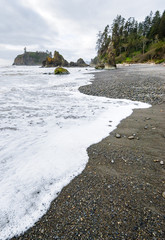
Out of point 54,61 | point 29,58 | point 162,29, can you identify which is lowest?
point 54,61

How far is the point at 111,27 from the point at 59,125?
8672 cm

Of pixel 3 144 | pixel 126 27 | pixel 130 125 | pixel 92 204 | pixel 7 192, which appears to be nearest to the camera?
pixel 92 204

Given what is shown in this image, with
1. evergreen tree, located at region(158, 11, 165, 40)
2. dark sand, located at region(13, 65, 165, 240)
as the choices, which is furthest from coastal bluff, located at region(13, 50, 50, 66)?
dark sand, located at region(13, 65, 165, 240)

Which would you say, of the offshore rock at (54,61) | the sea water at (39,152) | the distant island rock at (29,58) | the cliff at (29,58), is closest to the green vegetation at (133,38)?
the offshore rock at (54,61)

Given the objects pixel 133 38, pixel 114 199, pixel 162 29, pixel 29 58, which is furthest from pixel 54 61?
pixel 29 58

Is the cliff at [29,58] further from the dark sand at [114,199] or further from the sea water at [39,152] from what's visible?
the dark sand at [114,199]

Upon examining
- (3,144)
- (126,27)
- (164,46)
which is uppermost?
(126,27)

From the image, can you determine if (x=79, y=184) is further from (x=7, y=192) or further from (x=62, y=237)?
(x=7, y=192)

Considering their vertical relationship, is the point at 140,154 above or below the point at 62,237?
above

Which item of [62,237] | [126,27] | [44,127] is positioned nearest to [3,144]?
[44,127]

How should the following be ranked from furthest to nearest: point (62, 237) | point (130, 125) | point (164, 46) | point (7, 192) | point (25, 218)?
1. point (164, 46)
2. point (130, 125)
3. point (7, 192)
4. point (25, 218)
5. point (62, 237)

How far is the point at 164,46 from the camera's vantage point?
117 ft

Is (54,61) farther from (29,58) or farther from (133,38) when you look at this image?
(29,58)

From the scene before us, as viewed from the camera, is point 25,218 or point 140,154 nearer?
point 25,218
